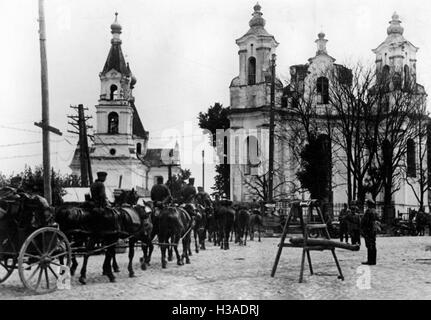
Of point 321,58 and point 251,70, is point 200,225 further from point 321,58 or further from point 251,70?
point 321,58

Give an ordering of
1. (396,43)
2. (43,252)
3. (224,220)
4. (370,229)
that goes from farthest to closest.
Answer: (396,43) → (224,220) → (370,229) → (43,252)

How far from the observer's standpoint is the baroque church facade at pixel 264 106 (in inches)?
1756

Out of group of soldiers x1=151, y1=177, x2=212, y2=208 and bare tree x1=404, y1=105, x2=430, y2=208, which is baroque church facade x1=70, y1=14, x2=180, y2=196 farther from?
group of soldiers x1=151, y1=177, x2=212, y2=208

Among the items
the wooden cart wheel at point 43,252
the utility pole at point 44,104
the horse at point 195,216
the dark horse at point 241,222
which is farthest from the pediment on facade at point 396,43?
the wooden cart wheel at point 43,252

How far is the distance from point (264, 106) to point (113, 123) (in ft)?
70.8

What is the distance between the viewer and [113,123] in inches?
2421

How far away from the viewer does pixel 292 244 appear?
12.1 metres

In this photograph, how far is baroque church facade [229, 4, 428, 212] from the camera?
44594 millimetres

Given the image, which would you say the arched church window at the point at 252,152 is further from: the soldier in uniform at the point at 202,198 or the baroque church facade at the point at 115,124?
the soldier in uniform at the point at 202,198

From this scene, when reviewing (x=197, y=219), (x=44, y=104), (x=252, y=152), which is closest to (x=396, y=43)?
(x=252, y=152)

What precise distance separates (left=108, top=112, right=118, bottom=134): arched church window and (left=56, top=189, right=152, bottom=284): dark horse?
48327 millimetres

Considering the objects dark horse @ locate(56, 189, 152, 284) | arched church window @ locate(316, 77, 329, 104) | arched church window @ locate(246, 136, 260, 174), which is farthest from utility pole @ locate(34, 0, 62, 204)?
Answer: arched church window @ locate(316, 77, 329, 104)
